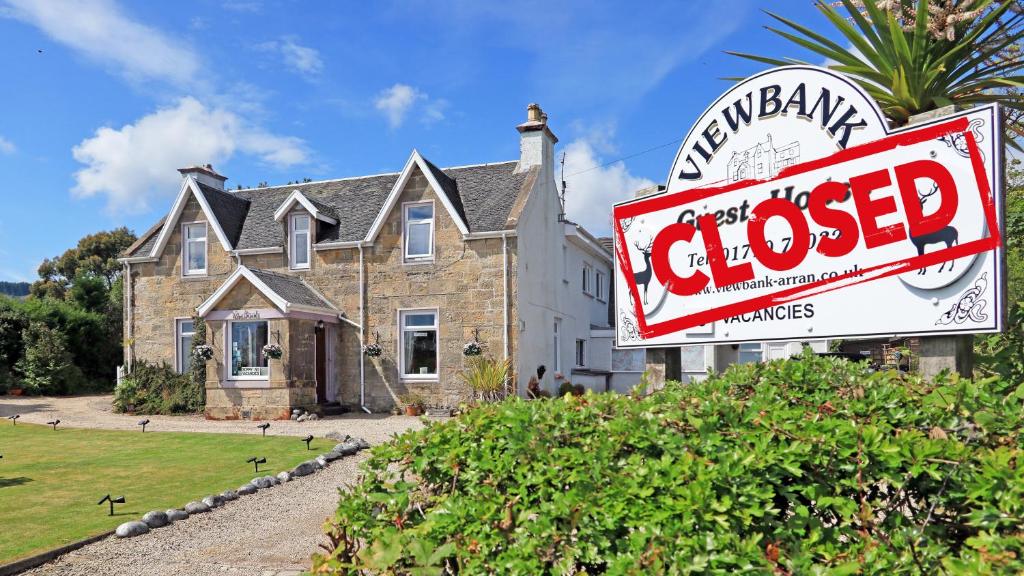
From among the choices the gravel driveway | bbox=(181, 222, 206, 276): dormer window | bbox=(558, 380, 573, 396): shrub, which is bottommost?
the gravel driveway

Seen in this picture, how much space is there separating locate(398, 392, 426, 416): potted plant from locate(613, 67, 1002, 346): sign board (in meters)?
15.1

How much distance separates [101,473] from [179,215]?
15456mm

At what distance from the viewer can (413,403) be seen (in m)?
21.5

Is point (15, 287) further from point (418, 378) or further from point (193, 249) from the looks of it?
point (418, 378)

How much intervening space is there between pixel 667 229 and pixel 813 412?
367 cm

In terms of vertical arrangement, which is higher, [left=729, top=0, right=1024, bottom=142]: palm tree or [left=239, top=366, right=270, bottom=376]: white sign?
[left=729, top=0, right=1024, bottom=142]: palm tree

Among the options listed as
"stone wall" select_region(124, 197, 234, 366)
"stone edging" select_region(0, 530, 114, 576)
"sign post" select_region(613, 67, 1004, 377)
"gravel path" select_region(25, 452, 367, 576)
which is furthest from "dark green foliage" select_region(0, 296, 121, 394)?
"sign post" select_region(613, 67, 1004, 377)

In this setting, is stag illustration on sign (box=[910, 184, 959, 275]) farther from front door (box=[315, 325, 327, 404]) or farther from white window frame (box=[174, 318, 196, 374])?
white window frame (box=[174, 318, 196, 374])

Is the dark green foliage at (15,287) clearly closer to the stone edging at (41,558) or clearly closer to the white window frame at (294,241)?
the white window frame at (294,241)

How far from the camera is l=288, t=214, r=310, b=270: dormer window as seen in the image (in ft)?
77.9

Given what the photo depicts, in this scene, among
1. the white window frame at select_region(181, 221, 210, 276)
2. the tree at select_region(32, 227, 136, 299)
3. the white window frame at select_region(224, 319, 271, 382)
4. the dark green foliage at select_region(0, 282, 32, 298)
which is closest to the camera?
the white window frame at select_region(224, 319, 271, 382)

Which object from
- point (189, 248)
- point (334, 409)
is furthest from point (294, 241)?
point (334, 409)

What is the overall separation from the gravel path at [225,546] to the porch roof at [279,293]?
1120 cm

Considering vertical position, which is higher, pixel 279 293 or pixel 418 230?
pixel 418 230
